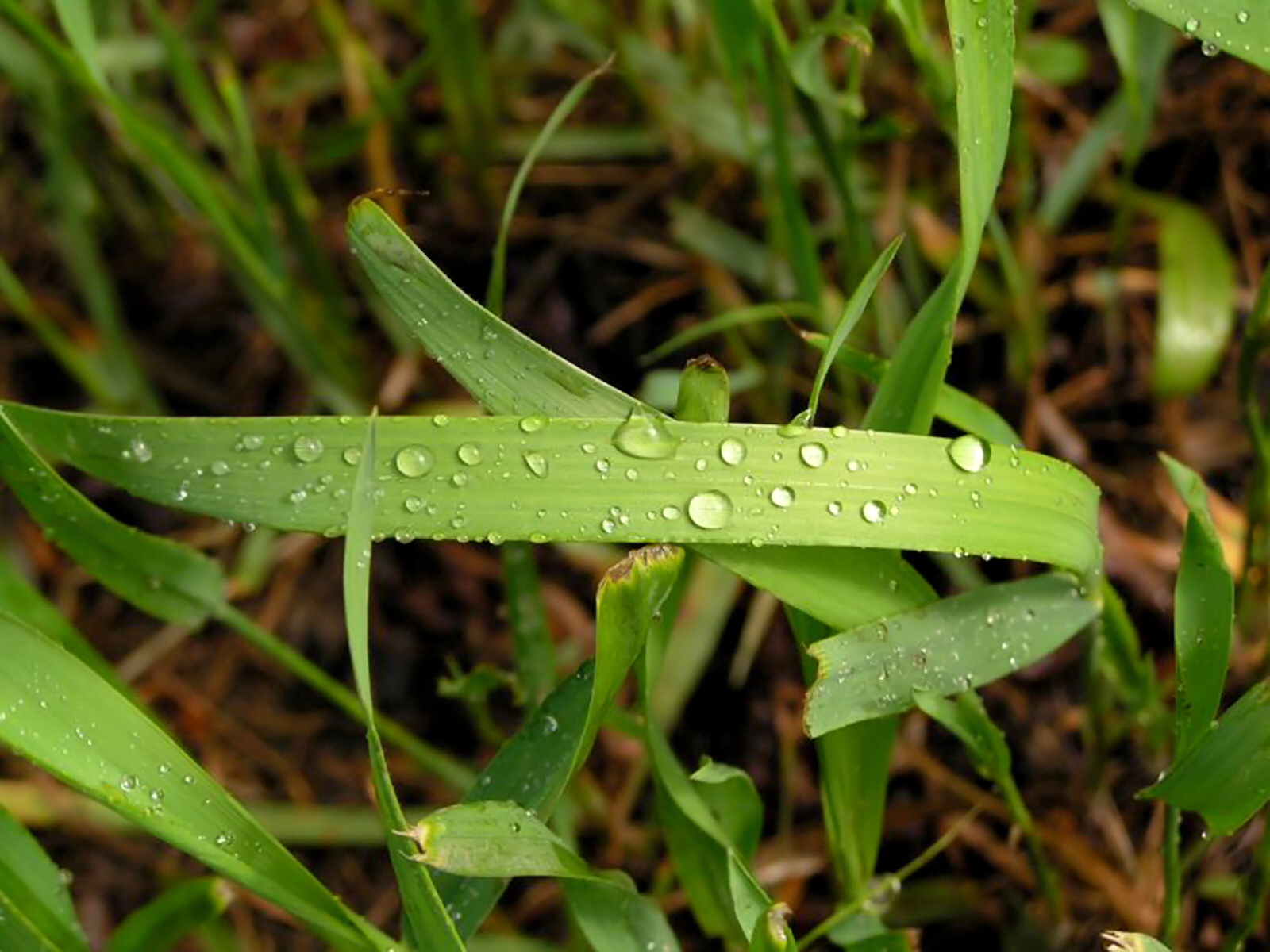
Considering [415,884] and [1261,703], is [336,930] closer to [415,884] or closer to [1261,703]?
[415,884]

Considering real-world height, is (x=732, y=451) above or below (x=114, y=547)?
above

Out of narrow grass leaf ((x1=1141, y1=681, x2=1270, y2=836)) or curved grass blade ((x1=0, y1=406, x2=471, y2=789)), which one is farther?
curved grass blade ((x1=0, y1=406, x2=471, y2=789))

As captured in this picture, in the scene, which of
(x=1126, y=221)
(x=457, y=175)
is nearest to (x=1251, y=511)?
(x=1126, y=221)

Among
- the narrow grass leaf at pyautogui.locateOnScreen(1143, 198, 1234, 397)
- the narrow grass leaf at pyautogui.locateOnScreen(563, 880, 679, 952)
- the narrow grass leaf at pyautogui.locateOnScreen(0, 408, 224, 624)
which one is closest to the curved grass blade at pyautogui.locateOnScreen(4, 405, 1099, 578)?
the narrow grass leaf at pyautogui.locateOnScreen(0, 408, 224, 624)

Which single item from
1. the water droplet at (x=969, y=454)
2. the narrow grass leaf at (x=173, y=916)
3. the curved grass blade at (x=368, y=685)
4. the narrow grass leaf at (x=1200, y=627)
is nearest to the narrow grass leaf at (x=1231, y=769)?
the narrow grass leaf at (x=1200, y=627)

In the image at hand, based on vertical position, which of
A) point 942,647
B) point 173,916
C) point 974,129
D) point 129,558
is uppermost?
point 974,129

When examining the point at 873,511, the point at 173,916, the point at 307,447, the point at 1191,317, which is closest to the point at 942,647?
the point at 873,511

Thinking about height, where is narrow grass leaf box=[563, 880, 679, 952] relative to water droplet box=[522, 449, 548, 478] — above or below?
below

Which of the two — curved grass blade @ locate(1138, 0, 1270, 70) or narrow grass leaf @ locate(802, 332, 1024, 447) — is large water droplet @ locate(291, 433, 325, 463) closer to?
narrow grass leaf @ locate(802, 332, 1024, 447)

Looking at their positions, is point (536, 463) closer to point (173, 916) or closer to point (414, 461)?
point (414, 461)
